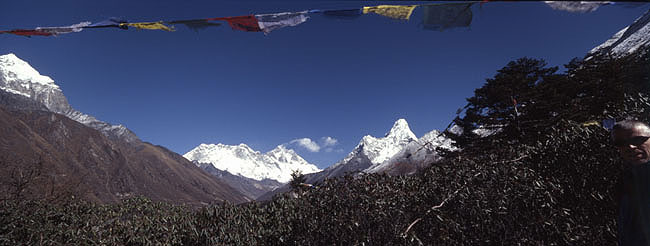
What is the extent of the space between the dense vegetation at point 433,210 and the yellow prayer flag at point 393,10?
2.63 meters

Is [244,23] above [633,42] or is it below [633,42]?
above

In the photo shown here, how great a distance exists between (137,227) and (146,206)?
5.00ft

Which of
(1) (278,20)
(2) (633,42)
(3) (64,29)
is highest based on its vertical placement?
(3) (64,29)

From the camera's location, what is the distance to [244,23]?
5160mm

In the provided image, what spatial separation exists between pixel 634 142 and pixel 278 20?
4687mm

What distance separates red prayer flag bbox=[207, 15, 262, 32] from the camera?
5.04 m

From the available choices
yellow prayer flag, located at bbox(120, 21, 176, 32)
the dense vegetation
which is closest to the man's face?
the dense vegetation

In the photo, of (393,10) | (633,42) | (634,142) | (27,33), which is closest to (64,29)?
(27,33)

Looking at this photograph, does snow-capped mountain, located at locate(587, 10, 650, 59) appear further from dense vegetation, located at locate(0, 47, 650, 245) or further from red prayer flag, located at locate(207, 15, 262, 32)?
red prayer flag, located at locate(207, 15, 262, 32)

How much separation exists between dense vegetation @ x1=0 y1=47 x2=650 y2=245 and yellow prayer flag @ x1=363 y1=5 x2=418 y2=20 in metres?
2.63

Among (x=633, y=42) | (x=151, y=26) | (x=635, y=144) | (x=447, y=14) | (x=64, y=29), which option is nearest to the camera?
(x=635, y=144)

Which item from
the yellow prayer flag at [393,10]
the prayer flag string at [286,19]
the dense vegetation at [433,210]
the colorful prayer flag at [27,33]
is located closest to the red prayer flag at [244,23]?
the prayer flag string at [286,19]

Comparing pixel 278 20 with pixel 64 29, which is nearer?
pixel 278 20

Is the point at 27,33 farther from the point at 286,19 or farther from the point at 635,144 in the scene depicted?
the point at 635,144
